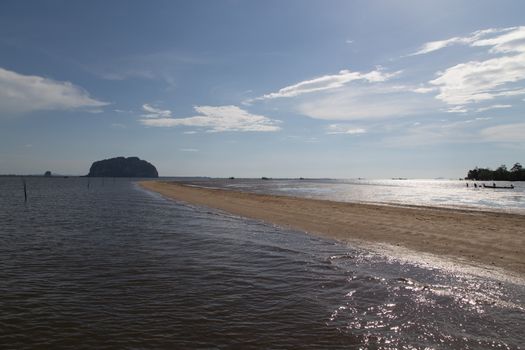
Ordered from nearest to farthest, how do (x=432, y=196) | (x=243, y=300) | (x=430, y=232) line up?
1. (x=243, y=300)
2. (x=430, y=232)
3. (x=432, y=196)

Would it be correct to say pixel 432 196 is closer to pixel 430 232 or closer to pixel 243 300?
pixel 430 232

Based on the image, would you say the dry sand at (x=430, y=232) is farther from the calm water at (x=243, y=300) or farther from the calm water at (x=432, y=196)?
→ the calm water at (x=432, y=196)

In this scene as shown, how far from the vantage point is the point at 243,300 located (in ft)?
28.7

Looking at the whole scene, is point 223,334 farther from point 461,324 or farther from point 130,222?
point 130,222

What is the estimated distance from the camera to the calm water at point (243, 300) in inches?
260

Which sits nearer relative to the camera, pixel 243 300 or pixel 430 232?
pixel 243 300

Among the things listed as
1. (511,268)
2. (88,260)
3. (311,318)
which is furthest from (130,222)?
(511,268)

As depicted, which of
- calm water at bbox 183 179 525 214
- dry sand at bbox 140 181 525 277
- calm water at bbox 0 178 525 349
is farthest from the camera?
calm water at bbox 183 179 525 214

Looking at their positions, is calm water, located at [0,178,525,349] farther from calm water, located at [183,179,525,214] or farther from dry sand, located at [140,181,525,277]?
calm water, located at [183,179,525,214]

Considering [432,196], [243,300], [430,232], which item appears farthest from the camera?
[432,196]

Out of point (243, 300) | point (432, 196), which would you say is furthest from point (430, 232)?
point (432, 196)

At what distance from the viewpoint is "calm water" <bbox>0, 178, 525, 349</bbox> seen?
660 centimetres

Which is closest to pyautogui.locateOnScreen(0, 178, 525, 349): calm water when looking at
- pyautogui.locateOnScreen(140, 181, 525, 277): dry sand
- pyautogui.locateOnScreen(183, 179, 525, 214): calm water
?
Answer: pyautogui.locateOnScreen(140, 181, 525, 277): dry sand

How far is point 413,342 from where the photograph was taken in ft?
21.6
